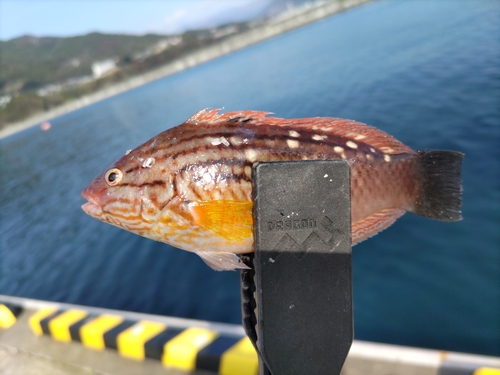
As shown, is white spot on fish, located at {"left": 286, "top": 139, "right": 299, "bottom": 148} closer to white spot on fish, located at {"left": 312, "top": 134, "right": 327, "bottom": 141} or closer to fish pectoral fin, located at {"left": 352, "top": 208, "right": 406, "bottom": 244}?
white spot on fish, located at {"left": 312, "top": 134, "right": 327, "bottom": 141}

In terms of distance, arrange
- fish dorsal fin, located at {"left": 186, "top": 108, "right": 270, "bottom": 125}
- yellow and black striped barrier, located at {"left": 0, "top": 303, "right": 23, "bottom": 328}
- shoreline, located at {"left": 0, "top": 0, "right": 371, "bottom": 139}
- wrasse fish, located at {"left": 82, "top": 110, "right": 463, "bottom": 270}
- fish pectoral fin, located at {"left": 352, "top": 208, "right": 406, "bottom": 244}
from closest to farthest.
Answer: wrasse fish, located at {"left": 82, "top": 110, "right": 463, "bottom": 270}
fish dorsal fin, located at {"left": 186, "top": 108, "right": 270, "bottom": 125}
fish pectoral fin, located at {"left": 352, "top": 208, "right": 406, "bottom": 244}
yellow and black striped barrier, located at {"left": 0, "top": 303, "right": 23, "bottom": 328}
shoreline, located at {"left": 0, "top": 0, "right": 371, "bottom": 139}

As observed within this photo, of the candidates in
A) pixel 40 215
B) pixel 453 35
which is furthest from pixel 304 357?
pixel 453 35

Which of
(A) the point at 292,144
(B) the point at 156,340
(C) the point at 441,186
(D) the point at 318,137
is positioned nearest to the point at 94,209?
(A) the point at 292,144

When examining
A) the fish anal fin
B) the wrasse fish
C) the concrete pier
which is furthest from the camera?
the concrete pier

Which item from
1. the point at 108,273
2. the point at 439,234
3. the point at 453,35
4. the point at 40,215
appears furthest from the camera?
the point at 453,35

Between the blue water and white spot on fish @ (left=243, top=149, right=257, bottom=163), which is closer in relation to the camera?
white spot on fish @ (left=243, top=149, right=257, bottom=163)

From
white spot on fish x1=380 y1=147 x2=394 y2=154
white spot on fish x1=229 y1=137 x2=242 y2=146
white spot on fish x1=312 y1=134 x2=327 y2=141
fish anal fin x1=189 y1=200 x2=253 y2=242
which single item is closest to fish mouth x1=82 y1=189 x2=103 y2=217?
fish anal fin x1=189 y1=200 x2=253 y2=242

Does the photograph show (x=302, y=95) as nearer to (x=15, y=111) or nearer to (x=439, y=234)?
(x=439, y=234)
